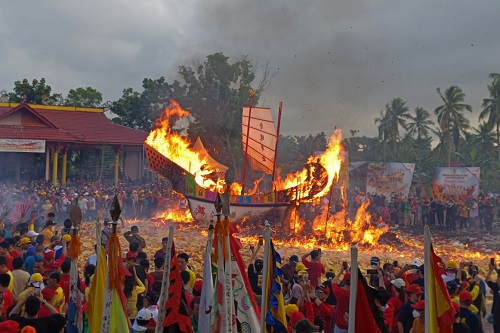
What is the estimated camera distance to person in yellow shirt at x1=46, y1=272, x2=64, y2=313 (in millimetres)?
6469

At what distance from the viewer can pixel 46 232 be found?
11.9 m

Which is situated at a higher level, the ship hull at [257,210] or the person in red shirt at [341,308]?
the ship hull at [257,210]

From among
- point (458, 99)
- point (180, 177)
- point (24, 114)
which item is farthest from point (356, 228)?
point (458, 99)

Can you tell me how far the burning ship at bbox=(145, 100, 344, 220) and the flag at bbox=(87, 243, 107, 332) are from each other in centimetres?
1479

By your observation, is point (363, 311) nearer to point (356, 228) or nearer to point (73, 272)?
point (73, 272)

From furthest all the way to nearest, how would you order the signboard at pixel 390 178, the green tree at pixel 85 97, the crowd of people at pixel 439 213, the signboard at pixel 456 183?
1. the green tree at pixel 85 97
2. the signboard at pixel 390 178
3. the signboard at pixel 456 183
4. the crowd of people at pixel 439 213

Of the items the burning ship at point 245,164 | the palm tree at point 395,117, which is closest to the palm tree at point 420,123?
the palm tree at point 395,117

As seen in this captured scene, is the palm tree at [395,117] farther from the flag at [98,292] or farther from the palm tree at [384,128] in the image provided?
the flag at [98,292]

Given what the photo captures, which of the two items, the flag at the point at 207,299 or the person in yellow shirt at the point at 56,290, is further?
the person in yellow shirt at the point at 56,290

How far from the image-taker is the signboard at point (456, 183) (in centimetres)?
2682

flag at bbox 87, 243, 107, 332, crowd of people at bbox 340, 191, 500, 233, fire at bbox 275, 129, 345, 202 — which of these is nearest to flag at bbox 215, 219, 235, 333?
flag at bbox 87, 243, 107, 332

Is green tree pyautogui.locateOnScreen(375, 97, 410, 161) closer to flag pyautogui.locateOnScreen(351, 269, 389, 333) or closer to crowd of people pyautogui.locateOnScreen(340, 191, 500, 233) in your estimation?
crowd of people pyautogui.locateOnScreen(340, 191, 500, 233)

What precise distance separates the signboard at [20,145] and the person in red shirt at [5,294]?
26.1 metres

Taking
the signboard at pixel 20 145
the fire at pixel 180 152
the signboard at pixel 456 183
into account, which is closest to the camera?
the fire at pixel 180 152
